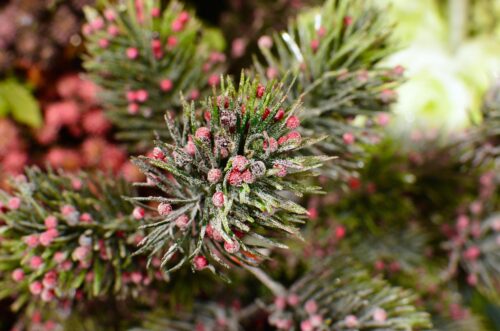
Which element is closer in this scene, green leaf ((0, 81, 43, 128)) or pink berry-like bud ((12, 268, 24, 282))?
pink berry-like bud ((12, 268, 24, 282))

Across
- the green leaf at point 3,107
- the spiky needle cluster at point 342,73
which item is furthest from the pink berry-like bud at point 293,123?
the green leaf at point 3,107

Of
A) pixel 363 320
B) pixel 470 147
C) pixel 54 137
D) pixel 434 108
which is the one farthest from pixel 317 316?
pixel 434 108


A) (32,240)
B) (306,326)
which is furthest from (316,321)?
(32,240)

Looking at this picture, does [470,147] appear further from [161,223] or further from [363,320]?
[161,223]

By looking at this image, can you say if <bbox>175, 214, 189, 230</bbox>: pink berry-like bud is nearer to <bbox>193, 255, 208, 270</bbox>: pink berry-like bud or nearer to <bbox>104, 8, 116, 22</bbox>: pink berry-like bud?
<bbox>193, 255, 208, 270</bbox>: pink berry-like bud

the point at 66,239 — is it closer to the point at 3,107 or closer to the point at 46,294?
the point at 46,294

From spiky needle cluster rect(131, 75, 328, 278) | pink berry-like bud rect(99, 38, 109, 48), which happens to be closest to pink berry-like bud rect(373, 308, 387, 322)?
spiky needle cluster rect(131, 75, 328, 278)

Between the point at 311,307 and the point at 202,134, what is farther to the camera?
the point at 311,307
